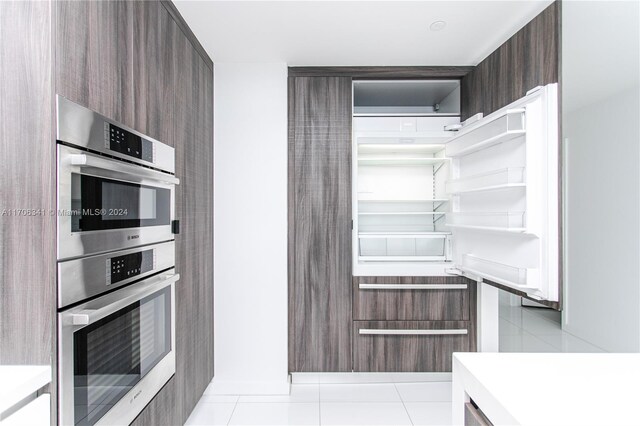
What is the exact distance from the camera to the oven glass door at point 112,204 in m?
1.05

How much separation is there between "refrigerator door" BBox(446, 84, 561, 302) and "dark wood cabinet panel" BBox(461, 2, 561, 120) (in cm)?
14

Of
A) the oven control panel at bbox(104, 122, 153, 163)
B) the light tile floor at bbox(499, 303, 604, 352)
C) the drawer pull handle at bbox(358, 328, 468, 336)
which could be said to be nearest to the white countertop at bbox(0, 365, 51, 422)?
the oven control panel at bbox(104, 122, 153, 163)

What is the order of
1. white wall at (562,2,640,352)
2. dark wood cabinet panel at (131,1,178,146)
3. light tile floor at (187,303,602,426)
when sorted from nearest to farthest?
dark wood cabinet panel at (131,1,178,146)
light tile floor at (187,303,602,426)
white wall at (562,2,640,352)

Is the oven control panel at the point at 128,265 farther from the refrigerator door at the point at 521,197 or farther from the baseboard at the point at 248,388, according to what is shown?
the refrigerator door at the point at 521,197

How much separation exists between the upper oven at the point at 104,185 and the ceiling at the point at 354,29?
883 millimetres

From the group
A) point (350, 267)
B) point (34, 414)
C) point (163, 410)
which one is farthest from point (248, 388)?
point (34, 414)

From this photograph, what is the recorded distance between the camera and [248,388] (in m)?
2.45

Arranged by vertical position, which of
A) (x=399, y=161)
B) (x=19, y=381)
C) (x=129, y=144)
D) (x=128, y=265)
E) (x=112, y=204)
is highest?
(x=399, y=161)

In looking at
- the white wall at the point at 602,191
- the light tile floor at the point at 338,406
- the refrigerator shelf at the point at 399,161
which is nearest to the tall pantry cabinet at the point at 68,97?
the light tile floor at the point at 338,406

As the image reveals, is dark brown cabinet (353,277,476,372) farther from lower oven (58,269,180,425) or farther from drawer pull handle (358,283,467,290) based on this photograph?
lower oven (58,269,180,425)

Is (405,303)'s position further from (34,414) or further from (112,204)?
(34,414)

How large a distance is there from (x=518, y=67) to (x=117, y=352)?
2.34 m

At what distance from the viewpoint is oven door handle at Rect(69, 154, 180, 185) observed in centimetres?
101

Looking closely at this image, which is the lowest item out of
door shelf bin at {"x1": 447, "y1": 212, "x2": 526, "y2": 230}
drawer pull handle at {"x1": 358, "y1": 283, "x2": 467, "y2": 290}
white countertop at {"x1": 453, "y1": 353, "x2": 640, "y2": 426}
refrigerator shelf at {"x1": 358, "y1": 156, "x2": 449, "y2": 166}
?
drawer pull handle at {"x1": 358, "y1": 283, "x2": 467, "y2": 290}
